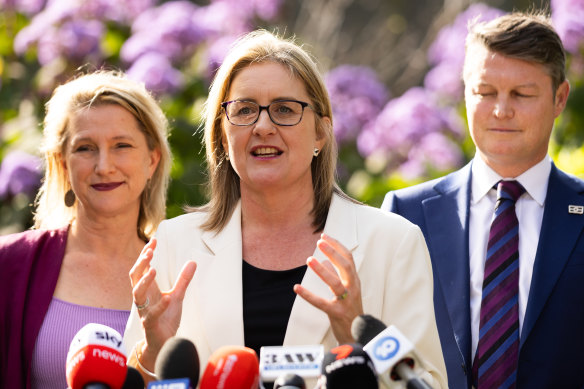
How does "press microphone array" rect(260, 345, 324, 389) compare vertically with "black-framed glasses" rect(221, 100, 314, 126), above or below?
below

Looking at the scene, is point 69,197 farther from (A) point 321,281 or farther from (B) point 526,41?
Answer: (B) point 526,41

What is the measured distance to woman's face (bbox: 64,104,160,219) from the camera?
154 inches

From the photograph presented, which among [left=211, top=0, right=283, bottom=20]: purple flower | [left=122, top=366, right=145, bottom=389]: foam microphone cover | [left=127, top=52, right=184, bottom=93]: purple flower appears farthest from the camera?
[left=211, top=0, right=283, bottom=20]: purple flower

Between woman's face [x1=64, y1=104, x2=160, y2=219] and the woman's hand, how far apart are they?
1.50 metres

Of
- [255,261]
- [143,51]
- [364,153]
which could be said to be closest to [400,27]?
[364,153]

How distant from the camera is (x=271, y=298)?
305cm

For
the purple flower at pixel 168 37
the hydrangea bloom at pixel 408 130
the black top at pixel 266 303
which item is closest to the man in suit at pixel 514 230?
the black top at pixel 266 303

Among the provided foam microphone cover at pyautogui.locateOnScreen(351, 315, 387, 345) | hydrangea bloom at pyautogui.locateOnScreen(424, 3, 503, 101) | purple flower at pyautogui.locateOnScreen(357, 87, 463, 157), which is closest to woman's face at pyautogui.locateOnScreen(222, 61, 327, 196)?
foam microphone cover at pyautogui.locateOnScreen(351, 315, 387, 345)

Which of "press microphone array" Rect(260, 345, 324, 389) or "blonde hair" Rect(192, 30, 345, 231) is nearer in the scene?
"press microphone array" Rect(260, 345, 324, 389)

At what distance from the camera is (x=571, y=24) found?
6.19 m

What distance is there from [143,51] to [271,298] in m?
4.01

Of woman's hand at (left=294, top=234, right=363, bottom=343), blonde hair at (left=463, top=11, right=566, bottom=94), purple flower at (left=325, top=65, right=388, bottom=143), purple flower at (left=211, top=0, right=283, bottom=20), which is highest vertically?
purple flower at (left=211, top=0, right=283, bottom=20)

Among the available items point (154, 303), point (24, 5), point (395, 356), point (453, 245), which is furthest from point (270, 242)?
point (24, 5)

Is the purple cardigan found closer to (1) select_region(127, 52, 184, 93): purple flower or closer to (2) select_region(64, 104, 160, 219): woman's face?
(2) select_region(64, 104, 160, 219): woman's face
